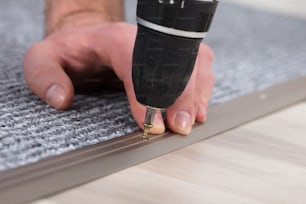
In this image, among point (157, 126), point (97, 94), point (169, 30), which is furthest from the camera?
point (97, 94)

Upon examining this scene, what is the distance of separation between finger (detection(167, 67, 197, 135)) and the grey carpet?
0.14 feet

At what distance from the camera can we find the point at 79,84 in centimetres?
80

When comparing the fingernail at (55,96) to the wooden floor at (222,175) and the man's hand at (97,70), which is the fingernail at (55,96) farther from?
the wooden floor at (222,175)

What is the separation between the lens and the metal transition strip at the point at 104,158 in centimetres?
48

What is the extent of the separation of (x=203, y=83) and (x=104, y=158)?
8.4 inches

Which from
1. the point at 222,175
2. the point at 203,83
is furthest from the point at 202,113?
the point at 222,175

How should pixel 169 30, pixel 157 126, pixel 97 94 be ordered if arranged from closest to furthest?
pixel 169 30, pixel 157 126, pixel 97 94

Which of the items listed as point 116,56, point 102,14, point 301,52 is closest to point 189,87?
point 116,56

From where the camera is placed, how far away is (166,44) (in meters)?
0.52

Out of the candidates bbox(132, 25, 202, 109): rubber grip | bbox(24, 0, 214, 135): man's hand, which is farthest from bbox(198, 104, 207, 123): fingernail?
bbox(132, 25, 202, 109): rubber grip

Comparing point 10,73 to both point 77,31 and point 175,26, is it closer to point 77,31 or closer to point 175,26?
point 77,31

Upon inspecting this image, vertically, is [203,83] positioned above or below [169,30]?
below

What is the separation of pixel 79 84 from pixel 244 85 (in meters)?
0.28

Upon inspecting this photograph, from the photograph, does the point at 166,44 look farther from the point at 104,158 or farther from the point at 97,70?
the point at 97,70
